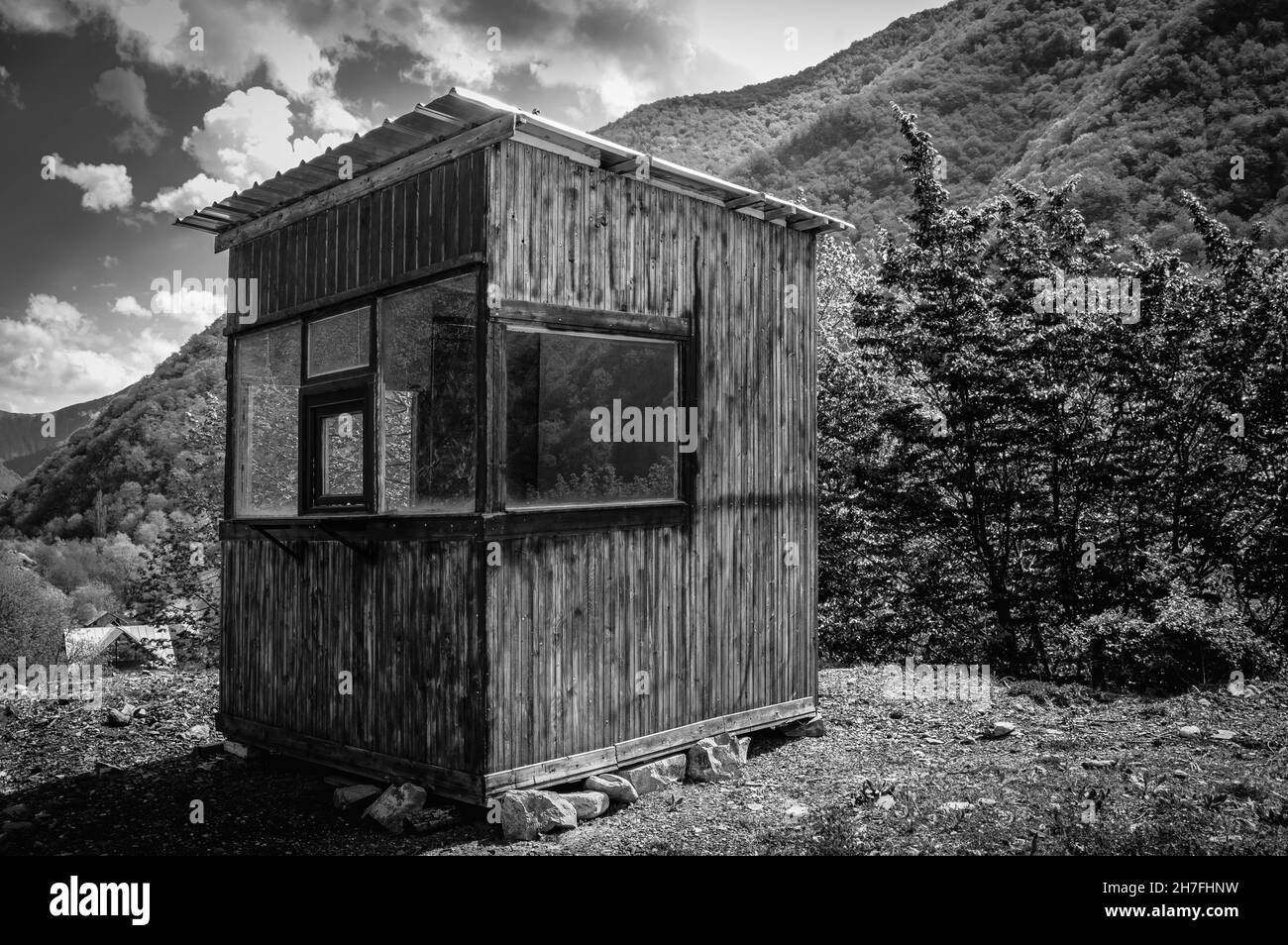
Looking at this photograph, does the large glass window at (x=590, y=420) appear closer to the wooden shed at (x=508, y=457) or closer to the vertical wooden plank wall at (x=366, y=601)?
the wooden shed at (x=508, y=457)

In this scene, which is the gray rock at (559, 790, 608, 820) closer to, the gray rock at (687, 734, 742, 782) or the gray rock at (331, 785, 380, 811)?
the gray rock at (687, 734, 742, 782)

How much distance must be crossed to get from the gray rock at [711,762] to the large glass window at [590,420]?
195cm

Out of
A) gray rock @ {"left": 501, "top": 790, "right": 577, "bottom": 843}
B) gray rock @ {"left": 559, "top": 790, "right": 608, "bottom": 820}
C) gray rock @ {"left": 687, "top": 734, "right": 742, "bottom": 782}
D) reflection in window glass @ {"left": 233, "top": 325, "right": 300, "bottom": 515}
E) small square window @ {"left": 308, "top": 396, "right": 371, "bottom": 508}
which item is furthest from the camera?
reflection in window glass @ {"left": 233, "top": 325, "right": 300, "bottom": 515}

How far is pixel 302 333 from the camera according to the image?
780 centimetres

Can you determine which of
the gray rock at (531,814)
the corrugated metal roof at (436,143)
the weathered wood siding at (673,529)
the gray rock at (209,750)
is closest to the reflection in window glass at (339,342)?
the corrugated metal roof at (436,143)

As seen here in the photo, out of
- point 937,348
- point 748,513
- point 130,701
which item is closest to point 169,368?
point 130,701

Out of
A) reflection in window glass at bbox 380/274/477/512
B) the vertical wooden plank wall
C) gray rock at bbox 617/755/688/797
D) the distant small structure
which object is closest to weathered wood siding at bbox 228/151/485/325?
the vertical wooden plank wall

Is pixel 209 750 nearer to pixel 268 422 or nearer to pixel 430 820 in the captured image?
pixel 268 422

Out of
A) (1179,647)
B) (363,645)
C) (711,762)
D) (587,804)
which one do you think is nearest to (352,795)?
(363,645)

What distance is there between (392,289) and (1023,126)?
138 feet

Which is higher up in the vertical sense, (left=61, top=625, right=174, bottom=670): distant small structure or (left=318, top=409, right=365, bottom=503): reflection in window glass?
(left=318, top=409, right=365, bottom=503): reflection in window glass

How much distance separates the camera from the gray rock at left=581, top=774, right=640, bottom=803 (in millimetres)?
6555

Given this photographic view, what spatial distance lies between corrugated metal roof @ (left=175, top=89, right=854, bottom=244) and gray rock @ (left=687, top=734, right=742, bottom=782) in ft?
14.1
